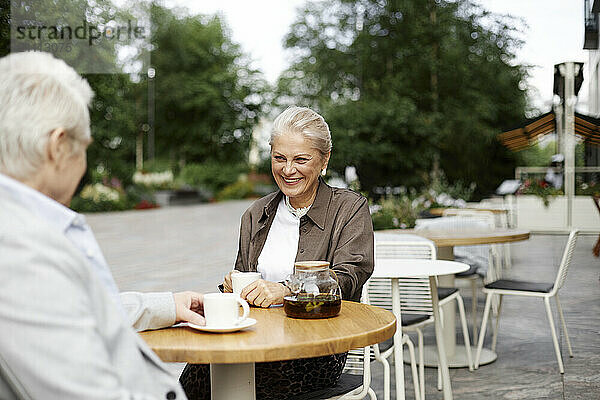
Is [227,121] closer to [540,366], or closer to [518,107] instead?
[518,107]

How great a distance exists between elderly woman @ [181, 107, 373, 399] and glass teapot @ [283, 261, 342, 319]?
0.37 metres

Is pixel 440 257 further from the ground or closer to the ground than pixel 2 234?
closer to the ground

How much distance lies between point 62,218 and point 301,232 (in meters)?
1.37

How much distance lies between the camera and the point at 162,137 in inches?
Result: 1511

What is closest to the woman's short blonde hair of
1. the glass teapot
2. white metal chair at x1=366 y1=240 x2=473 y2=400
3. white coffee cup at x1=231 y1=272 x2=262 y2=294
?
white coffee cup at x1=231 y1=272 x2=262 y2=294

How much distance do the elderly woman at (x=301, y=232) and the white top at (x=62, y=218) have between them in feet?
3.46

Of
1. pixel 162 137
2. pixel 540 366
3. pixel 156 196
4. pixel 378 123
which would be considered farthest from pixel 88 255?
pixel 162 137

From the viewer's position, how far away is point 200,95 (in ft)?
119

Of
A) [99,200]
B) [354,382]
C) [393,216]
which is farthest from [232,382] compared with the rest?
[99,200]

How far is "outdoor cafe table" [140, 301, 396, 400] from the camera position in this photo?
5.49 feet

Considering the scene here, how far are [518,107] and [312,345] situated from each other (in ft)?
56.7

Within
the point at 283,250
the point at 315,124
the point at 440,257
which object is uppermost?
the point at 315,124

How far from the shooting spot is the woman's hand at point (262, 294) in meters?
2.21

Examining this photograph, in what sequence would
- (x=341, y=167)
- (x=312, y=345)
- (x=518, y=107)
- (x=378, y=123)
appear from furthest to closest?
(x=518, y=107)
(x=378, y=123)
(x=341, y=167)
(x=312, y=345)
